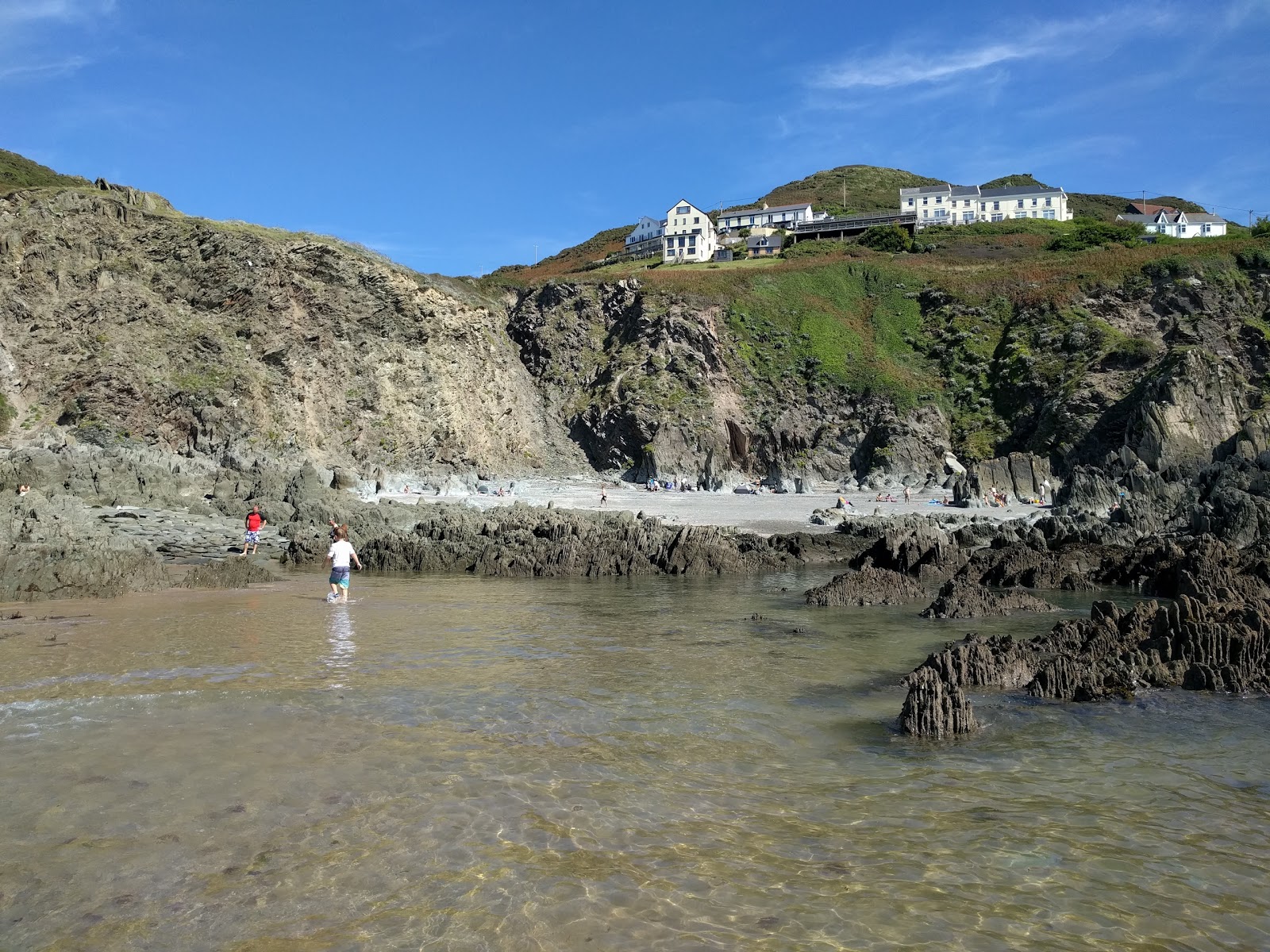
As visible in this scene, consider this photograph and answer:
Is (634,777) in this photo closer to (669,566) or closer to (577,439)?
(669,566)

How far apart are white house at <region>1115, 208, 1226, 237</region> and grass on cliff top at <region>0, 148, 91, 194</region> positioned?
Result: 101749 millimetres

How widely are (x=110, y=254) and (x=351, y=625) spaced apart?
37.9 m

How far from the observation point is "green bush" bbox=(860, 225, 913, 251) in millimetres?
74375

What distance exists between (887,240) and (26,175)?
2580 inches

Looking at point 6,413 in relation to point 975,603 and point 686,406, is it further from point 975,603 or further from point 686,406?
point 975,603

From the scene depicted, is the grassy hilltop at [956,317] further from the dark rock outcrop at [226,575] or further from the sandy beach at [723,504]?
the dark rock outcrop at [226,575]

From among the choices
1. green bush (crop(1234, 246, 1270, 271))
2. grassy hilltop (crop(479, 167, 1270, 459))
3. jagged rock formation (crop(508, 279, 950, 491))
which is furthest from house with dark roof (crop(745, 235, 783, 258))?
green bush (crop(1234, 246, 1270, 271))

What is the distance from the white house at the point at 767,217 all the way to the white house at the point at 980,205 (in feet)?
37.0

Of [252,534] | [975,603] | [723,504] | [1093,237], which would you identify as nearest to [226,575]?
[252,534]

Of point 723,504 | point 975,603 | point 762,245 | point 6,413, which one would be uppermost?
point 762,245

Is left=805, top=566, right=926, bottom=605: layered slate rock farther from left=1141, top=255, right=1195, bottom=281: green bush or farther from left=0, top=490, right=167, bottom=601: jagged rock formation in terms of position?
left=1141, top=255, right=1195, bottom=281: green bush

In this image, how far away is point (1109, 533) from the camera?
998 inches

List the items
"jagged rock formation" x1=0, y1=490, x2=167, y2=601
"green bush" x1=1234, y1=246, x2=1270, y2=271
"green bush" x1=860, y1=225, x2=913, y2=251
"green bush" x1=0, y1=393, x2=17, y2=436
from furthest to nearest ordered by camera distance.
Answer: "green bush" x1=860, y1=225, x2=913, y2=251, "green bush" x1=1234, y1=246, x2=1270, y2=271, "green bush" x1=0, y1=393, x2=17, y2=436, "jagged rock formation" x1=0, y1=490, x2=167, y2=601

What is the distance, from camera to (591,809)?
19.2 feet
